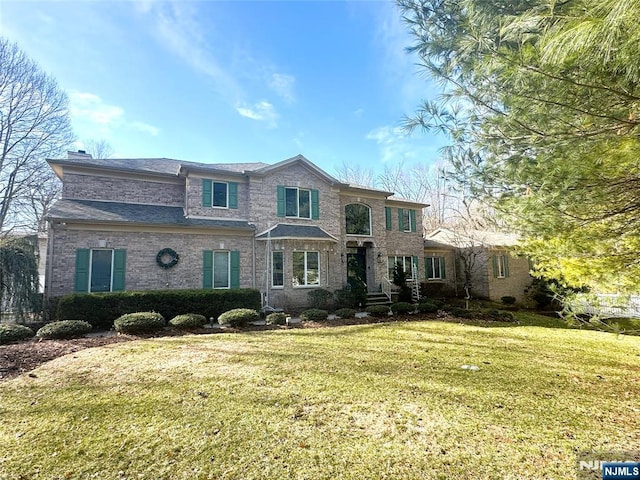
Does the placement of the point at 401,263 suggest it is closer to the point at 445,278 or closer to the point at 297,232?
the point at 445,278

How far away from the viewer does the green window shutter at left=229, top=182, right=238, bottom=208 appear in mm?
14711

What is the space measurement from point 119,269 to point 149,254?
46.4 inches

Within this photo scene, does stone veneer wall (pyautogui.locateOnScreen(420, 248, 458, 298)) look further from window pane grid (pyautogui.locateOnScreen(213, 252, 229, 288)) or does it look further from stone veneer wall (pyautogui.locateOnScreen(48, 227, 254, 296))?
window pane grid (pyautogui.locateOnScreen(213, 252, 229, 288))

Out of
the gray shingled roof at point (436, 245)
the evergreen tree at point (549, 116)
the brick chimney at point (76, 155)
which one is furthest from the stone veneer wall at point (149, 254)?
the gray shingled roof at point (436, 245)

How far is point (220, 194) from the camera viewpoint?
14.6 meters

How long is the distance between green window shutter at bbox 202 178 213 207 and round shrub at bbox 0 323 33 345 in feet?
24.8

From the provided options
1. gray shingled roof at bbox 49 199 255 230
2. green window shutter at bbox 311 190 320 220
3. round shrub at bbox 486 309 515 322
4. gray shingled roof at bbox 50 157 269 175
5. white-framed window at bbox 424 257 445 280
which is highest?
gray shingled roof at bbox 50 157 269 175

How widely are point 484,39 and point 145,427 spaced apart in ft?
21.5

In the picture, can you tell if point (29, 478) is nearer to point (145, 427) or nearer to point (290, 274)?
point (145, 427)

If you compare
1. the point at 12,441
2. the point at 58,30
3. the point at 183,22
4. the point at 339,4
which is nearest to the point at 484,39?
the point at 12,441

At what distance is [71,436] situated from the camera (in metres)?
3.60

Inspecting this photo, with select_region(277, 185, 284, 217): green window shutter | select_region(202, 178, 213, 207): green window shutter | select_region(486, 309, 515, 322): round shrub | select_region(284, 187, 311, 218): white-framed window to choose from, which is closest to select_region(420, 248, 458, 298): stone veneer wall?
select_region(486, 309, 515, 322): round shrub

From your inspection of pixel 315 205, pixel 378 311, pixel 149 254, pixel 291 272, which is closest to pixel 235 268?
pixel 291 272

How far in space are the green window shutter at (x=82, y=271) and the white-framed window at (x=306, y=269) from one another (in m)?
8.43
